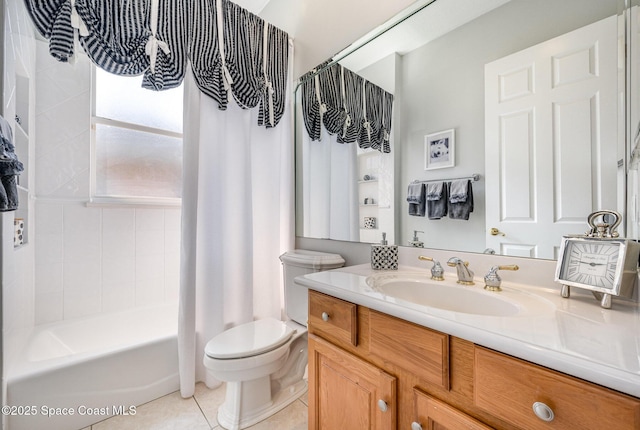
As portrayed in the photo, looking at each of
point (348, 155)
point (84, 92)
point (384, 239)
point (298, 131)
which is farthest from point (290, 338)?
point (84, 92)

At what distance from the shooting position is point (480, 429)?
608 millimetres

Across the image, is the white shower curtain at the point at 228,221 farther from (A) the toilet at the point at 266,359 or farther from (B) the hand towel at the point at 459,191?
(B) the hand towel at the point at 459,191

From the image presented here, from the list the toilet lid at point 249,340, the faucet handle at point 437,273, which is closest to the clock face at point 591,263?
the faucet handle at point 437,273

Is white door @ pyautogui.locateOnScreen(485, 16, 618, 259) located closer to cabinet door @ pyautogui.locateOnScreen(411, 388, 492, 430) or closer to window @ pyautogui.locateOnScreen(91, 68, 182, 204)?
cabinet door @ pyautogui.locateOnScreen(411, 388, 492, 430)

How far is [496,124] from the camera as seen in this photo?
1076 millimetres

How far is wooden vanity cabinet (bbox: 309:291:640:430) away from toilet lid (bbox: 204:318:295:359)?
1.15 feet

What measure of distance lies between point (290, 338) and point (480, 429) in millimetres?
1009

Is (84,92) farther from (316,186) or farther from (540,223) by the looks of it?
(540,223)

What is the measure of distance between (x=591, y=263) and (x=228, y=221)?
1.65 meters

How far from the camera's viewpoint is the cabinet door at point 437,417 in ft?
2.07

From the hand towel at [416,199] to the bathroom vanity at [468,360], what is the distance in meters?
0.36

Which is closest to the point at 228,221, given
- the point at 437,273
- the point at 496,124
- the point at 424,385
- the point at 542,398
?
the point at 437,273

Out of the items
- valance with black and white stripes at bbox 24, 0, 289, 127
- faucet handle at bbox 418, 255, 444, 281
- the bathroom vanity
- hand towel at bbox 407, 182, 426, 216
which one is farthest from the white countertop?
valance with black and white stripes at bbox 24, 0, 289, 127

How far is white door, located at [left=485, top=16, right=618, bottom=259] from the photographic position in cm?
86
